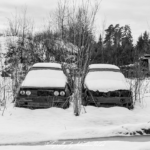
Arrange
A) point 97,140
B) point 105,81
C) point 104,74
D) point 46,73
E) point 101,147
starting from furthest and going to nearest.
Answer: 1. point 104,74
2. point 46,73
3. point 105,81
4. point 97,140
5. point 101,147

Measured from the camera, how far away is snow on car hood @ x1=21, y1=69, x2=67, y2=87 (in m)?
7.07

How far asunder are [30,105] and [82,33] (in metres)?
2.78

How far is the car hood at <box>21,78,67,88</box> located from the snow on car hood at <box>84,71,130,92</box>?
89cm

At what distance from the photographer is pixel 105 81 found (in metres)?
7.52

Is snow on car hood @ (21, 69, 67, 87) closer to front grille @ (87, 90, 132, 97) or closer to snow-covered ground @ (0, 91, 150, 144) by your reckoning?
snow-covered ground @ (0, 91, 150, 144)

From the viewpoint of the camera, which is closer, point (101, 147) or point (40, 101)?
point (101, 147)

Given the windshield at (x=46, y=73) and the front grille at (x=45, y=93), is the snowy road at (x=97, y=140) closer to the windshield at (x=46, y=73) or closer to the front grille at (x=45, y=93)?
the front grille at (x=45, y=93)

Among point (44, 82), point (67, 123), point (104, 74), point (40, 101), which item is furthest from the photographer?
point (104, 74)

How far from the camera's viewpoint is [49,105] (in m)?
6.95

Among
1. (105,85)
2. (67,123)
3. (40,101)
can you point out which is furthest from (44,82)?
(105,85)

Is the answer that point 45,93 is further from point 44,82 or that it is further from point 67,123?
point 67,123

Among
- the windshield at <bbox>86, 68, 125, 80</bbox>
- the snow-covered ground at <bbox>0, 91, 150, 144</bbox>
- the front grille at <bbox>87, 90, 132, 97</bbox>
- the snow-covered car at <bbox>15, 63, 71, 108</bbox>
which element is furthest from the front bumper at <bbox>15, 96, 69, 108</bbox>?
the windshield at <bbox>86, 68, 125, 80</bbox>

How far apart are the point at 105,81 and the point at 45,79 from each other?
2.06 meters

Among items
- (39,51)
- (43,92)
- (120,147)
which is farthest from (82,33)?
(39,51)
